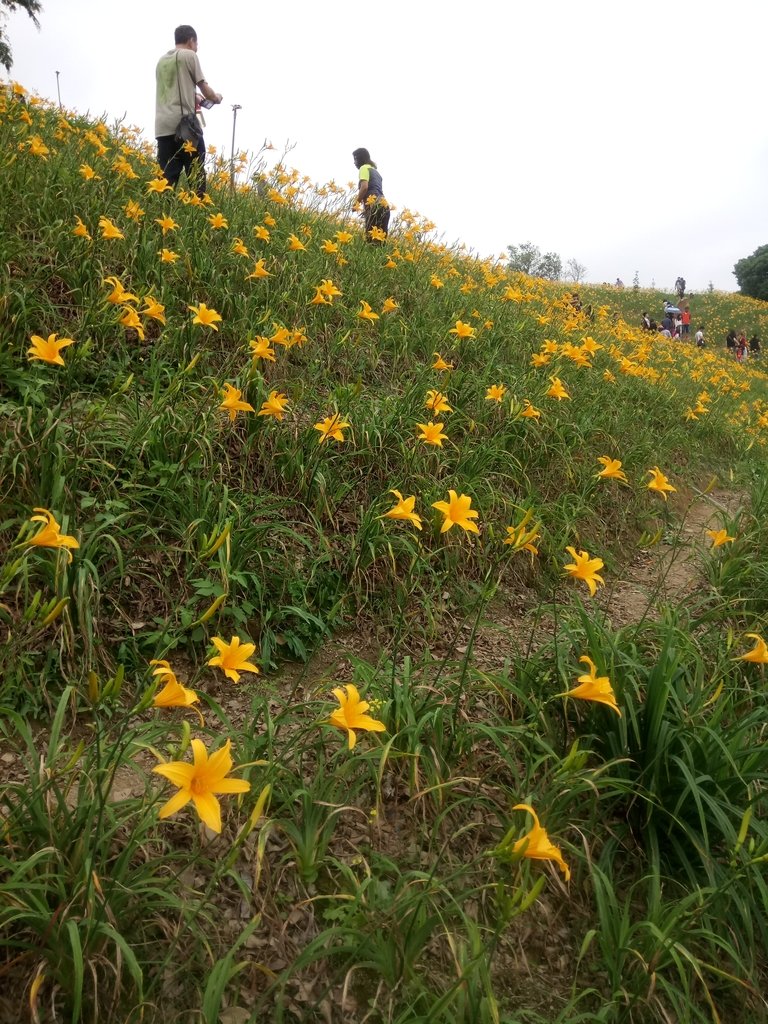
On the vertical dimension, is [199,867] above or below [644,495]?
below

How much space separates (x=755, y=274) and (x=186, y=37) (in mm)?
31534

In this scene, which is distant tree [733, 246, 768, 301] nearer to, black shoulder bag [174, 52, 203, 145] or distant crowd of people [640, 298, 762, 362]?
distant crowd of people [640, 298, 762, 362]

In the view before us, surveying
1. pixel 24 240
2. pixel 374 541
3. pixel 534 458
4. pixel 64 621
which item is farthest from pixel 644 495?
pixel 24 240

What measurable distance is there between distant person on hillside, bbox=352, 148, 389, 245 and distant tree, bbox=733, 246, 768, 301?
2785cm

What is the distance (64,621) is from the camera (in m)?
1.85

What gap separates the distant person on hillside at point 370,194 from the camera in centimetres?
586

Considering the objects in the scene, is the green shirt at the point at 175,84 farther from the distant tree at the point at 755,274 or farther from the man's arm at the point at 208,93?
the distant tree at the point at 755,274

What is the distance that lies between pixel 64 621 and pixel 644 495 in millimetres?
3669

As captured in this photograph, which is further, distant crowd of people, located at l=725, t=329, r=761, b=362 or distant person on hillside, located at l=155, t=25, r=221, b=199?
distant crowd of people, located at l=725, t=329, r=761, b=362

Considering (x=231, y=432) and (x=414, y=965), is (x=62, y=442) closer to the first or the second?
(x=231, y=432)

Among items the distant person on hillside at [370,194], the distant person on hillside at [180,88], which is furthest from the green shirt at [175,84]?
the distant person on hillside at [370,194]

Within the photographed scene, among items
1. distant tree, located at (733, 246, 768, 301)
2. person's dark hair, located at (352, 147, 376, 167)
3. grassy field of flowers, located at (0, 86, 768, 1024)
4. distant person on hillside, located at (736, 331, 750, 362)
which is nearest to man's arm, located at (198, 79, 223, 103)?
grassy field of flowers, located at (0, 86, 768, 1024)

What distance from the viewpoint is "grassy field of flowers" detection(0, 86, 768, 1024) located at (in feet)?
4.11

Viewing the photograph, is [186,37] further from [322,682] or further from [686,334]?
[686,334]
